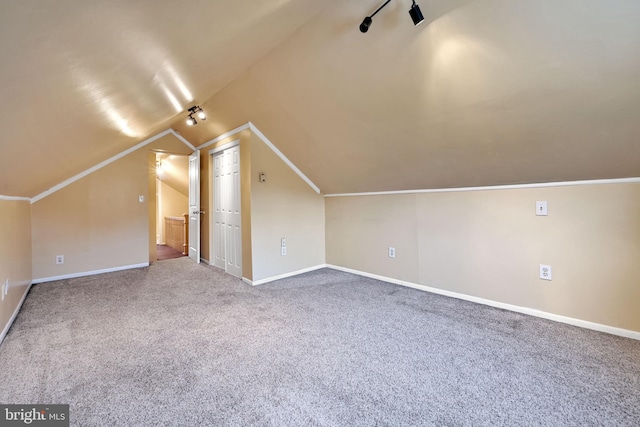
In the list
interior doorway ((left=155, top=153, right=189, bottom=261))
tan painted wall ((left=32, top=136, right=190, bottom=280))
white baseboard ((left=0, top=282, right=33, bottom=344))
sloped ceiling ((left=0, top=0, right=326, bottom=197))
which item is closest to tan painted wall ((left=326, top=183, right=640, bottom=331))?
sloped ceiling ((left=0, top=0, right=326, bottom=197))

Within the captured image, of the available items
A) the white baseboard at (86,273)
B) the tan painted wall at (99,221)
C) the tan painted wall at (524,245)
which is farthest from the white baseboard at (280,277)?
the tan painted wall at (99,221)

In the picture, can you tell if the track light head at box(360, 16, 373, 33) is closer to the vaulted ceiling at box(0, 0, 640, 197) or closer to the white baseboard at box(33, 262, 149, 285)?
the vaulted ceiling at box(0, 0, 640, 197)

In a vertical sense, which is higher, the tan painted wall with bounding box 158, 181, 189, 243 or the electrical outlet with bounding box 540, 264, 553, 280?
the tan painted wall with bounding box 158, 181, 189, 243

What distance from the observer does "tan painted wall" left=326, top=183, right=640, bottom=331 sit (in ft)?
6.81

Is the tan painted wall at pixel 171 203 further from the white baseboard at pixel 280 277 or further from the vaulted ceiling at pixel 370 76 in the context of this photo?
the vaulted ceiling at pixel 370 76

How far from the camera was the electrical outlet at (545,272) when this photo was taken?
2.37 meters

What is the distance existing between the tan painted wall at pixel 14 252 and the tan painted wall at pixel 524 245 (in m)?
3.67

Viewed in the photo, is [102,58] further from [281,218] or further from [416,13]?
[281,218]

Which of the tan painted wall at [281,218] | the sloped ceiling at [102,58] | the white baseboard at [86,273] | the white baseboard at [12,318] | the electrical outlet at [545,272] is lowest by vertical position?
the white baseboard at [12,318]

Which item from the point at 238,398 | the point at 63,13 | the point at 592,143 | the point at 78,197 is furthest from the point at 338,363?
the point at 78,197

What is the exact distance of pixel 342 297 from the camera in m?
2.97

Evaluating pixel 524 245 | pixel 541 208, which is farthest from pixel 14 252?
pixel 541 208

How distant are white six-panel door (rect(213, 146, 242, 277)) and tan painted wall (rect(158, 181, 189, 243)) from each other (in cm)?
302

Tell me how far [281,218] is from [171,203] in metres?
4.87
